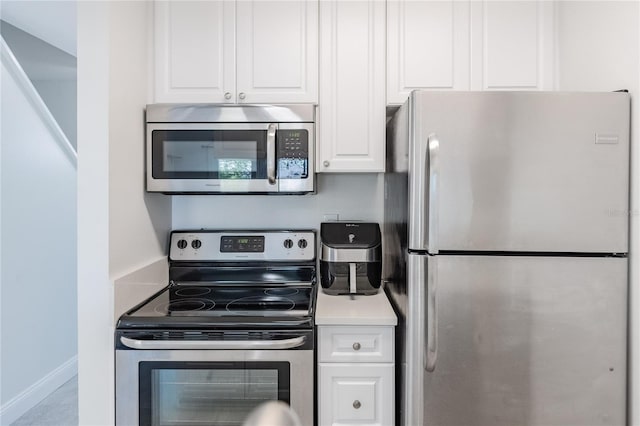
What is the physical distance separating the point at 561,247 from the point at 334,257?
0.89 metres

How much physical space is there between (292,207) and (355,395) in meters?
1.01

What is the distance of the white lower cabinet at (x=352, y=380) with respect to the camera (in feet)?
4.49

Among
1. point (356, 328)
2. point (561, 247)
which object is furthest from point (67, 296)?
point (561, 247)

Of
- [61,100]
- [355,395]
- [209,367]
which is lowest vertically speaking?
[355,395]

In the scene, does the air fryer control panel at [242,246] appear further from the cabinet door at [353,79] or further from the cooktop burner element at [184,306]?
the cabinet door at [353,79]

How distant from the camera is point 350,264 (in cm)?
165

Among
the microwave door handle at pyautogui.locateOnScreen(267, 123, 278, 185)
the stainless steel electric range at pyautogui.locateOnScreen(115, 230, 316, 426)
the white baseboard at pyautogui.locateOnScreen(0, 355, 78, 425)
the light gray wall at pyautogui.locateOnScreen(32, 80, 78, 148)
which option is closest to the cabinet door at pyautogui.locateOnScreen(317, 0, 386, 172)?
the microwave door handle at pyautogui.locateOnScreen(267, 123, 278, 185)

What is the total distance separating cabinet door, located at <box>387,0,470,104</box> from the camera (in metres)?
1.65

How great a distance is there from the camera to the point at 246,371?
4.35ft

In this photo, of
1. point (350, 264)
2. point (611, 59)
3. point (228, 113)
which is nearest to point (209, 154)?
point (228, 113)

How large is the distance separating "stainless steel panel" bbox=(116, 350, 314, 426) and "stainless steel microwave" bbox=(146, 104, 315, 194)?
709mm

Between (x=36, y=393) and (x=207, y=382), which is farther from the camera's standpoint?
(x=36, y=393)

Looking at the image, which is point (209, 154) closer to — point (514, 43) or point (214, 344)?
point (214, 344)

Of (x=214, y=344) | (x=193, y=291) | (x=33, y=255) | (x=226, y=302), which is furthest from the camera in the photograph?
(x=33, y=255)
